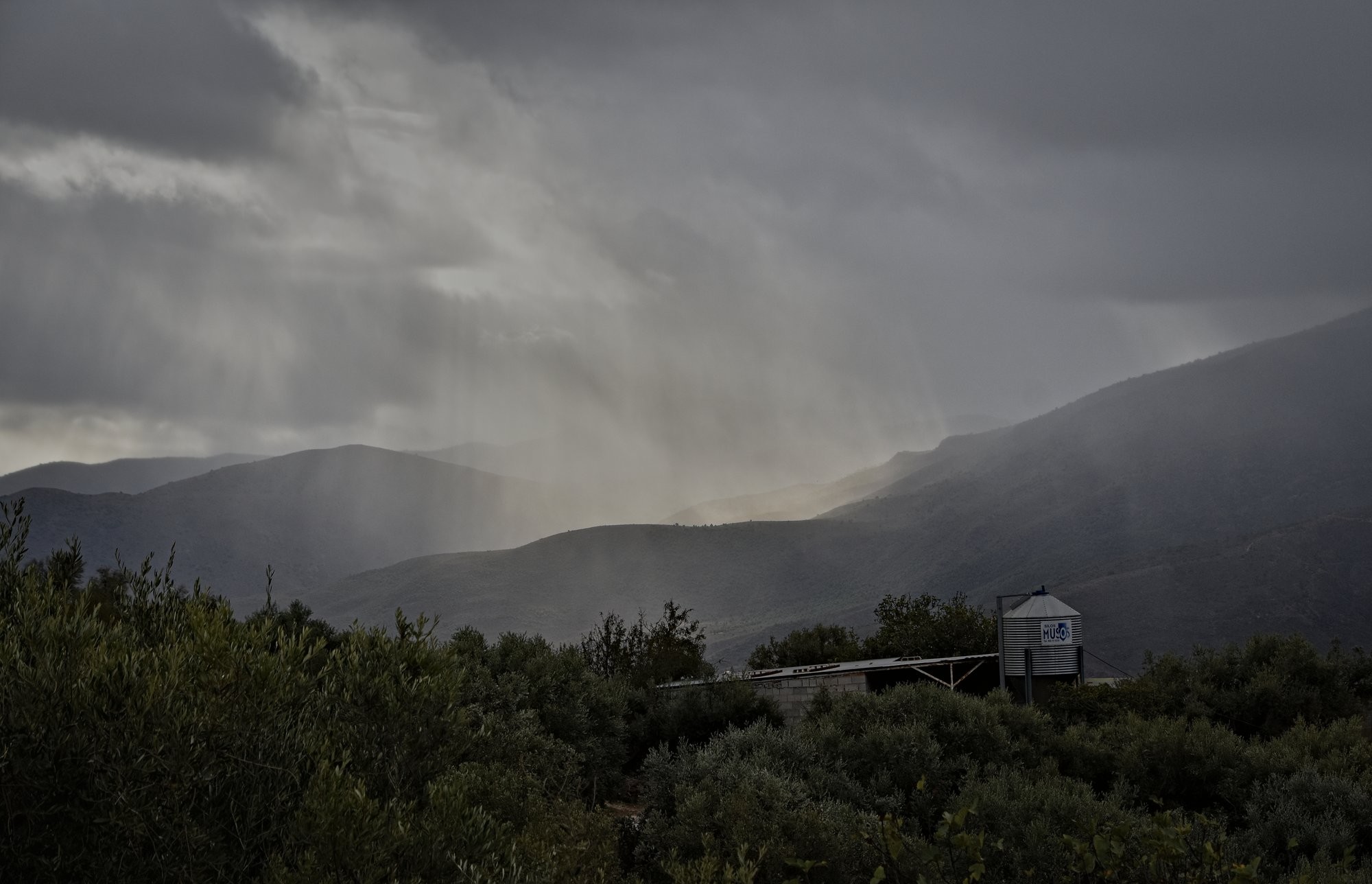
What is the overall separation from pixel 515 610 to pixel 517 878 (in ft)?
429

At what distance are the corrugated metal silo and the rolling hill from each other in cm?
8354

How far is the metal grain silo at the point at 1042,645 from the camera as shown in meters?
31.7

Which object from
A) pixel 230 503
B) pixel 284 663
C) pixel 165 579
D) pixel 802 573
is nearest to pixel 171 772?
pixel 284 663

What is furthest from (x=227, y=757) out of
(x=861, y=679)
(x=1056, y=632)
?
(x=1056, y=632)

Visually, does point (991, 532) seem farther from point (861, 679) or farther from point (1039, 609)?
point (861, 679)

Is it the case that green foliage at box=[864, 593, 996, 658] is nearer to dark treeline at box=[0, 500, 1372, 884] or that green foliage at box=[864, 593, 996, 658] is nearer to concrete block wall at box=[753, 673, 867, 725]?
concrete block wall at box=[753, 673, 867, 725]

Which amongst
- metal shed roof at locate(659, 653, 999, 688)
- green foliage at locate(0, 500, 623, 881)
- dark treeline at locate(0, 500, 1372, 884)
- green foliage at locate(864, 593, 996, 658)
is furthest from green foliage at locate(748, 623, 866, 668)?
green foliage at locate(0, 500, 623, 881)

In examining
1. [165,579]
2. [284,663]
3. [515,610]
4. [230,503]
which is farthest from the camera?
[230,503]

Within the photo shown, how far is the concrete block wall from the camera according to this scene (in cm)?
2705

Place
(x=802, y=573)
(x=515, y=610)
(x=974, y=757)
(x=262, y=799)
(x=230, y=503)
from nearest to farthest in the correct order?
(x=262, y=799) < (x=974, y=757) < (x=515, y=610) < (x=802, y=573) < (x=230, y=503)

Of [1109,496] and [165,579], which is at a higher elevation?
[1109,496]

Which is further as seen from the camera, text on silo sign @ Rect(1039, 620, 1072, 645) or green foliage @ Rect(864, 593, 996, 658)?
green foliage @ Rect(864, 593, 996, 658)

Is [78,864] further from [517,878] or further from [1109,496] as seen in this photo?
[1109,496]

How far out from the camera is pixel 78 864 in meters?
6.68
